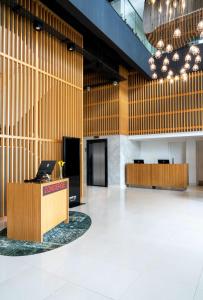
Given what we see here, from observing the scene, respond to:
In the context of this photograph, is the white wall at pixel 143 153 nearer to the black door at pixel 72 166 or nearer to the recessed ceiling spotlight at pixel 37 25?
the black door at pixel 72 166

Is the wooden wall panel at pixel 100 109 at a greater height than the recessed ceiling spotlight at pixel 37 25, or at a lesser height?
lesser

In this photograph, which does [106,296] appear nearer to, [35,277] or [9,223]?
[35,277]

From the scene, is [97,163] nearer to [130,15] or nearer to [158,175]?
[158,175]

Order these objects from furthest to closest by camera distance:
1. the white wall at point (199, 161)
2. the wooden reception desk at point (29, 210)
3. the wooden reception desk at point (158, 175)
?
the white wall at point (199, 161) → the wooden reception desk at point (158, 175) → the wooden reception desk at point (29, 210)

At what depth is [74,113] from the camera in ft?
23.1

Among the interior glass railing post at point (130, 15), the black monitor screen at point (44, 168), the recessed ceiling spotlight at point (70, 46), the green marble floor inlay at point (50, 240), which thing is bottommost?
the green marble floor inlay at point (50, 240)

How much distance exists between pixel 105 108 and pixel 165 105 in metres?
2.76

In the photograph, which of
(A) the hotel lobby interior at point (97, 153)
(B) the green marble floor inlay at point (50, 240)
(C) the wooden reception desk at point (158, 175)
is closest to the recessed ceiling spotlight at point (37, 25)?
(A) the hotel lobby interior at point (97, 153)

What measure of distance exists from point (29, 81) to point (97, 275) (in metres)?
4.73

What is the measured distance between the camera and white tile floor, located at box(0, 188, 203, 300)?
2.31 meters

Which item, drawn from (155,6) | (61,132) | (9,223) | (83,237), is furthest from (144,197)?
(155,6)

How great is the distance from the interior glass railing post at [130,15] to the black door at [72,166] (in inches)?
209

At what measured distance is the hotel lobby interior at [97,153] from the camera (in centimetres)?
273

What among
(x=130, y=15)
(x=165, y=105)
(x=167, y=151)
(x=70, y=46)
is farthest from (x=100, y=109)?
(x=70, y=46)
